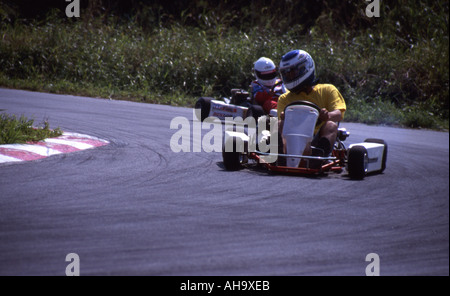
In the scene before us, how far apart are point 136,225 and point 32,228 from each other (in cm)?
60

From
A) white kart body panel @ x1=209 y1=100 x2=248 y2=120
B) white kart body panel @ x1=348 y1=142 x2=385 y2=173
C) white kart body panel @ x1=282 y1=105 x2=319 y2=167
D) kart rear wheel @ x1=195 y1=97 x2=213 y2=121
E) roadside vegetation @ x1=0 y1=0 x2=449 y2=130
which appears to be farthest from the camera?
roadside vegetation @ x1=0 y1=0 x2=449 y2=130

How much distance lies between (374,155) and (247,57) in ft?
27.4

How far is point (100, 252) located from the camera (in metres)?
3.38

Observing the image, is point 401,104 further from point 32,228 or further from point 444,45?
point 32,228

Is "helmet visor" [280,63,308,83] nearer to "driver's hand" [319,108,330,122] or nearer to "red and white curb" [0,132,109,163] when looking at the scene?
"driver's hand" [319,108,330,122]

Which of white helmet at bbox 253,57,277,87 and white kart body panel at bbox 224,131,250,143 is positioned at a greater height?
white helmet at bbox 253,57,277,87

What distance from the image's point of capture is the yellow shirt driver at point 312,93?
5.96 metres

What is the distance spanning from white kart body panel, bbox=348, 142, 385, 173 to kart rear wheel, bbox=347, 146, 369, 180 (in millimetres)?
138

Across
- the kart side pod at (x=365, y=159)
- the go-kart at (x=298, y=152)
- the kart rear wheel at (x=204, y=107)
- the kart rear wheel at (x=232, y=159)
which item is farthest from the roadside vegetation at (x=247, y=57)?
the kart rear wheel at (x=232, y=159)

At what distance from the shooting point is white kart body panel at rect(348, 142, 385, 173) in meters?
5.95

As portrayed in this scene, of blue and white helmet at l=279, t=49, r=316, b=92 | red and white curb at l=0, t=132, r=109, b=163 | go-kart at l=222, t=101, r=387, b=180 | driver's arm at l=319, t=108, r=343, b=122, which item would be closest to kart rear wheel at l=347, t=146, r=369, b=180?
go-kart at l=222, t=101, r=387, b=180

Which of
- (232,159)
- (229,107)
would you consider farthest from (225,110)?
(232,159)

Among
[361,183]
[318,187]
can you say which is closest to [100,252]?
[318,187]

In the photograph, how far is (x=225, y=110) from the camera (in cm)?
997
